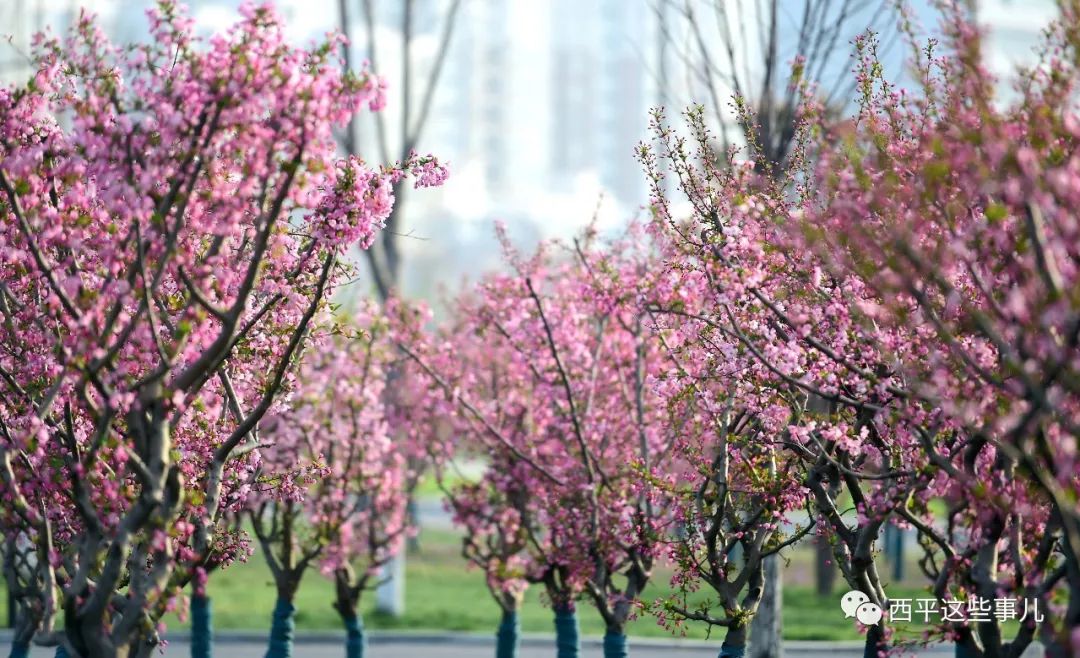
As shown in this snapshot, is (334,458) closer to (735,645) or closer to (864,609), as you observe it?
(735,645)

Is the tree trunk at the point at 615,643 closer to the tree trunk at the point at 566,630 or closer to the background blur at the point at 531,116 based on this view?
the tree trunk at the point at 566,630

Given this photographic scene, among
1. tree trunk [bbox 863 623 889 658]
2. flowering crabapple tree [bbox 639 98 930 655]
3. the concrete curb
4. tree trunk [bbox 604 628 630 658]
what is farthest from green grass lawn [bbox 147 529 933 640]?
flowering crabapple tree [bbox 639 98 930 655]

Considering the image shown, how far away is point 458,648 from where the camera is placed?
24297 mm

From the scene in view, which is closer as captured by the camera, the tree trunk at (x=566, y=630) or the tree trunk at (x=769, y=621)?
the tree trunk at (x=566, y=630)

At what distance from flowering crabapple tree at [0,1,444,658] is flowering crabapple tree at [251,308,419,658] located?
21.1 feet

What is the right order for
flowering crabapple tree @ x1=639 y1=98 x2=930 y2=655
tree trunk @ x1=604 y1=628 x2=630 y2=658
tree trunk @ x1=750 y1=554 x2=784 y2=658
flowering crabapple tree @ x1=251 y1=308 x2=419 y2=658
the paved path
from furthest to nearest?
the paved path < flowering crabapple tree @ x1=251 y1=308 x2=419 y2=658 < tree trunk @ x1=750 y1=554 x2=784 y2=658 < tree trunk @ x1=604 y1=628 x2=630 y2=658 < flowering crabapple tree @ x1=639 y1=98 x2=930 y2=655

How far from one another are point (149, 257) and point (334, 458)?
421 inches

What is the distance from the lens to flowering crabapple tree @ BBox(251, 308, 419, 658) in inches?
721

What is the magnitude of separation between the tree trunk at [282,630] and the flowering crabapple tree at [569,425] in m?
2.57

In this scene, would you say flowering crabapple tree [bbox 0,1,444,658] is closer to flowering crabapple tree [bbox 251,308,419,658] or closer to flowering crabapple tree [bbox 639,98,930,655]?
flowering crabapple tree [bbox 639,98,930,655]

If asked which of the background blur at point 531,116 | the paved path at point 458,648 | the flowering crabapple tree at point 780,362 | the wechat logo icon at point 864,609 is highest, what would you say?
the background blur at point 531,116

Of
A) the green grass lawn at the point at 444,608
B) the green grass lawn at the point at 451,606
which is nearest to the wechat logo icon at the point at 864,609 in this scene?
the green grass lawn at the point at 451,606

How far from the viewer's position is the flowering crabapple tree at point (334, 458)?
1831cm

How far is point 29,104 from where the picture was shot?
35.0 feet
